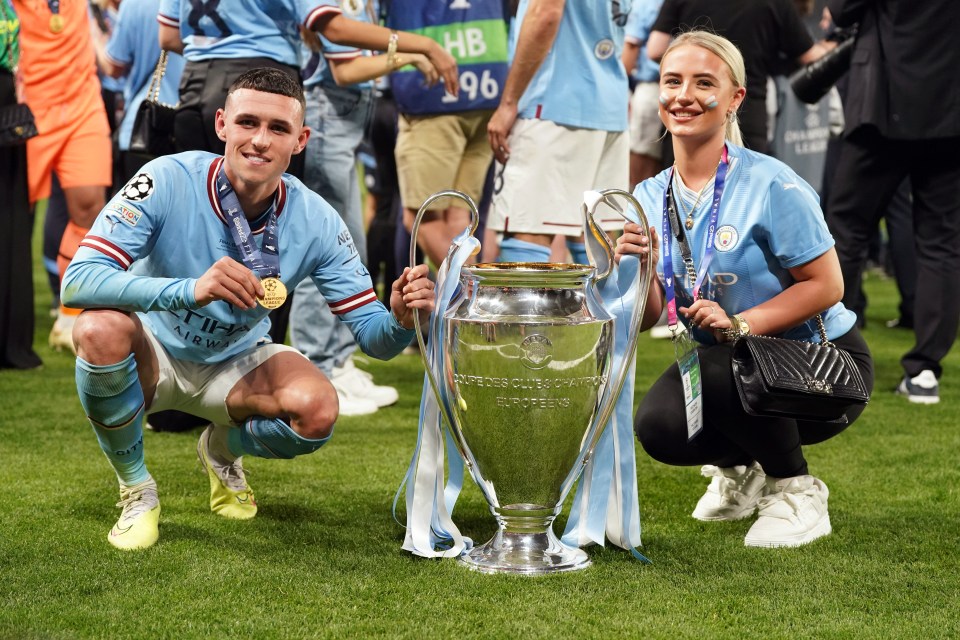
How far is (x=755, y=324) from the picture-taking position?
3.01 meters

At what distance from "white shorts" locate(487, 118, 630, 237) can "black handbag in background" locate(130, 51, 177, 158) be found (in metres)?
1.21

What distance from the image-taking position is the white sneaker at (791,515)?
306 centimetres

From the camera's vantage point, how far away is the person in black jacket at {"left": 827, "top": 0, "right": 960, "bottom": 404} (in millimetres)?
4727

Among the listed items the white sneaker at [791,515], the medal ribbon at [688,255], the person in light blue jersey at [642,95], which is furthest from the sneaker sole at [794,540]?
the person in light blue jersey at [642,95]

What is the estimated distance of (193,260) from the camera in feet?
10.2

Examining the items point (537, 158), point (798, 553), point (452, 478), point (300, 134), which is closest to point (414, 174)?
point (537, 158)

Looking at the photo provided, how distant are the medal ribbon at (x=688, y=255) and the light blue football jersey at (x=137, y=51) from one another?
3.21m

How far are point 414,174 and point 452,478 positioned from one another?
7.56 ft

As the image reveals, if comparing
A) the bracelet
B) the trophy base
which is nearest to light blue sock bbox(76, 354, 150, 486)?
the trophy base

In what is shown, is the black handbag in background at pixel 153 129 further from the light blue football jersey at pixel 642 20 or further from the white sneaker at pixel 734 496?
the light blue football jersey at pixel 642 20

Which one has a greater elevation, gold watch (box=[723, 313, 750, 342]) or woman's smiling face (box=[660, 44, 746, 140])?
woman's smiling face (box=[660, 44, 746, 140])

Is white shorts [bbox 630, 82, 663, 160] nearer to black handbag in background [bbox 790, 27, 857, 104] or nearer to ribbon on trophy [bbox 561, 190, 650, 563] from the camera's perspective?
black handbag in background [bbox 790, 27, 857, 104]

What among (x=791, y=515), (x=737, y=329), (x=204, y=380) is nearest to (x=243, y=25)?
(x=204, y=380)

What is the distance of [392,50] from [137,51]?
6.68 ft
